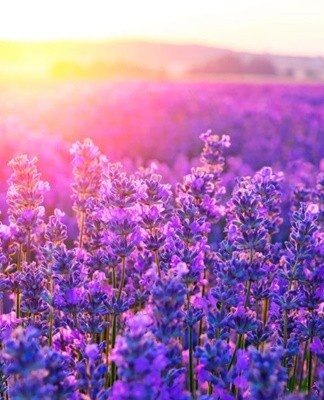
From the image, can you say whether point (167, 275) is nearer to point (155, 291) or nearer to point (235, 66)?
point (155, 291)

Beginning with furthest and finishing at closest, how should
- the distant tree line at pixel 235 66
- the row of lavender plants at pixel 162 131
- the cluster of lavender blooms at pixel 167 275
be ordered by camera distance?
1. the distant tree line at pixel 235 66
2. the row of lavender plants at pixel 162 131
3. the cluster of lavender blooms at pixel 167 275

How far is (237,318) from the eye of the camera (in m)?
2.25

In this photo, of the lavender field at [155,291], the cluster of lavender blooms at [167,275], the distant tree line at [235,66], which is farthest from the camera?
the distant tree line at [235,66]

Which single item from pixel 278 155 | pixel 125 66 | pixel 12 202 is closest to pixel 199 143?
pixel 278 155

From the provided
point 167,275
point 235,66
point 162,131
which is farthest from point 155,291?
point 235,66

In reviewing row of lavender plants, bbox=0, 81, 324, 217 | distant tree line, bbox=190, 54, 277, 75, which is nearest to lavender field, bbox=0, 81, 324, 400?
row of lavender plants, bbox=0, 81, 324, 217

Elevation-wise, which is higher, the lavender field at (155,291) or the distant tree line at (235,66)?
the lavender field at (155,291)

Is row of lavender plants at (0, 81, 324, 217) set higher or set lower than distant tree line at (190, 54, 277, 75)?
higher

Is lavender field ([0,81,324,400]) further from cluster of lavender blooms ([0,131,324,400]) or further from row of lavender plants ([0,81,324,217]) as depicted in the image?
row of lavender plants ([0,81,324,217])

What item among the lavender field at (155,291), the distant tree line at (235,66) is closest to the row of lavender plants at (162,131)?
the lavender field at (155,291)

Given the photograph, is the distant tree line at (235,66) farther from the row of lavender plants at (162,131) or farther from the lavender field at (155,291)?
the lavender field at (155,291)

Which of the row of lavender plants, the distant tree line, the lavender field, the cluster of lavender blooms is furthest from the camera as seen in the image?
the distant tree line

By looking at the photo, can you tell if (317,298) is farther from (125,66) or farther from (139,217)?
(125,66)

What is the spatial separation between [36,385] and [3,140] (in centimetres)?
635
